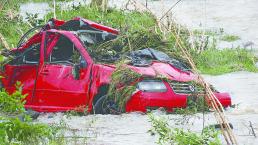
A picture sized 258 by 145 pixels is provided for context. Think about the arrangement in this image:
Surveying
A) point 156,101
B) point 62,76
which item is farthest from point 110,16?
point 156,101

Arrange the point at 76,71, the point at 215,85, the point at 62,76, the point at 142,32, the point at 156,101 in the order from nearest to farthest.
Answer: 1. the point at 156,101
2. the point at 76,71
3. the point at 62,76
4. the point at 142,32
5. the point at 215,85

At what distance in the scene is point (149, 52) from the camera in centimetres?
1415

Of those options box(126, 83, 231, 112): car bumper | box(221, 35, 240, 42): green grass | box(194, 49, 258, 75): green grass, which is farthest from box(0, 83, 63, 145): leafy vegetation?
box(221, 35, 240, 42): green grass

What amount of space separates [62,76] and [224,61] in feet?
27.2

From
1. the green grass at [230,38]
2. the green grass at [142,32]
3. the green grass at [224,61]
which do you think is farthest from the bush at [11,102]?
the green grass at [230,38]

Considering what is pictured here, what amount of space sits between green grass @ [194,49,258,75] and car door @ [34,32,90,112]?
5.96 metres

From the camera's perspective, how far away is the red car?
1291 centimetres

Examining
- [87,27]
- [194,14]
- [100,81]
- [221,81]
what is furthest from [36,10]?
[100,81]

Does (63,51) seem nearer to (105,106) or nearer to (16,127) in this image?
(105,106)

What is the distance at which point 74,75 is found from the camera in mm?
13242

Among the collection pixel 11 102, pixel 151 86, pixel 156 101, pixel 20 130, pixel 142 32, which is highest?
pixel 142 32

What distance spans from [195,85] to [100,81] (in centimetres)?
157

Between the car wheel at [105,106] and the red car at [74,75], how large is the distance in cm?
2

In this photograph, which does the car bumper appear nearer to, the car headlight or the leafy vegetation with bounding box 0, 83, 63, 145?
the car headlight
